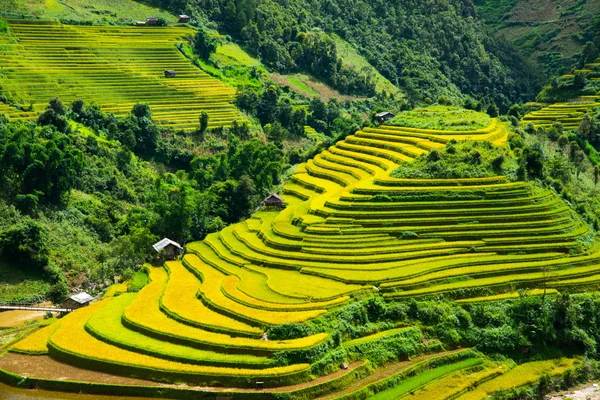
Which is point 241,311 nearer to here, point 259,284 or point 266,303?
point 266,303

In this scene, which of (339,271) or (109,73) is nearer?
(339,271)

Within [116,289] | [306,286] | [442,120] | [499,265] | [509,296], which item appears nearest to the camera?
[306,286]

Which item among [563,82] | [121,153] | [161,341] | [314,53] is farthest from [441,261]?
[314,53]

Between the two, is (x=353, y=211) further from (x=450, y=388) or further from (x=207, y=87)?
(x=207, y=87)

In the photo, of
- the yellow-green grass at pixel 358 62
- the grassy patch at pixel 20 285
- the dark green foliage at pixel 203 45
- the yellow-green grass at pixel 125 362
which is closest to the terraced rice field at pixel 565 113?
the yellow-green grass at pixel 358 62

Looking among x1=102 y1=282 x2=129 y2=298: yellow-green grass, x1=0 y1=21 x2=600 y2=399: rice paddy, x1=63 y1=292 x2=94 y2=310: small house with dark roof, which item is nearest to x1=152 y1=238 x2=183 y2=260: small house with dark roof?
x1=0 y1=21 x2=600 y2=399: rice paddy

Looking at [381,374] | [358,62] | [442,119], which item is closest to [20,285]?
[381,374]

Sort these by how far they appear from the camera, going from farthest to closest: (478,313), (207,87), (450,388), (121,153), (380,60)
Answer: (380,60)
(207,87)
(121,153)
(478,313)
(450,388)
